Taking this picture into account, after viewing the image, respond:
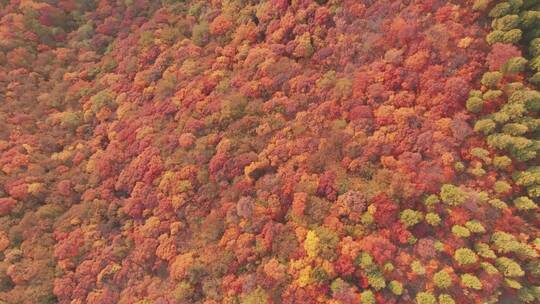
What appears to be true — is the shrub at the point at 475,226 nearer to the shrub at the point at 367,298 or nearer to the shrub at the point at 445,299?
the shrub at the point at 445,299

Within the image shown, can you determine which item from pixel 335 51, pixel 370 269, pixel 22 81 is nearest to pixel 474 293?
pixel 370 269

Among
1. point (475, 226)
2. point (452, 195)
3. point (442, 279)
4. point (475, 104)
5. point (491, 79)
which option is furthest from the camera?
point (491, 79)

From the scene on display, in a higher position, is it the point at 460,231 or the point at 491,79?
the point at 491,79

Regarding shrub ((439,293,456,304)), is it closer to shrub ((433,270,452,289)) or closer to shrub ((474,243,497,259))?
shrub ((433,270,452,289))

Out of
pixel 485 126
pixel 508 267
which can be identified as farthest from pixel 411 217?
pixel 485 126

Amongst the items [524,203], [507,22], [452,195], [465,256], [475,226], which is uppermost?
[507,22]

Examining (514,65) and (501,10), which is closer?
(514,65)

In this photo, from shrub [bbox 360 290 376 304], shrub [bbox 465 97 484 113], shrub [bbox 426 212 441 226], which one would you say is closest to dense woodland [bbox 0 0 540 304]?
shrub [bbox 426 212 441 226]

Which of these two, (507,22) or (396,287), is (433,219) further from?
(507,22)
